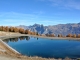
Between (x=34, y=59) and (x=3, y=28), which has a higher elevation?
(x=3, y=28)

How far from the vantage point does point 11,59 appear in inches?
1052

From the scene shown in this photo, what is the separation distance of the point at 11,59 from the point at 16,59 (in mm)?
795

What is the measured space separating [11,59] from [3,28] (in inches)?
3661

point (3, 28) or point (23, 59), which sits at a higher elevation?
point (3, 28)

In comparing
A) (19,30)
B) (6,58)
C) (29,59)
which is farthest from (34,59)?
(19,30)

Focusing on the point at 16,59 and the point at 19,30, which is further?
the point at 19,30

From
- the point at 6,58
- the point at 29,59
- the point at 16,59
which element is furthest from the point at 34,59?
the point at 6,58

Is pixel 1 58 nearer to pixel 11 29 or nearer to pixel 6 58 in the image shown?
pixel 6 58

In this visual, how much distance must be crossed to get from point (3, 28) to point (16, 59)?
306 ft

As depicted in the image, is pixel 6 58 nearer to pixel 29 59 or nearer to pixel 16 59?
pixel 16 59

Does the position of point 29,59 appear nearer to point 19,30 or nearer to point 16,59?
point 16,59

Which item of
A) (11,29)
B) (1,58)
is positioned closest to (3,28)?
(11,29)

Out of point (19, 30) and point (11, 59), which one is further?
point (19, 30)

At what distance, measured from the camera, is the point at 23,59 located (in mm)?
26781
